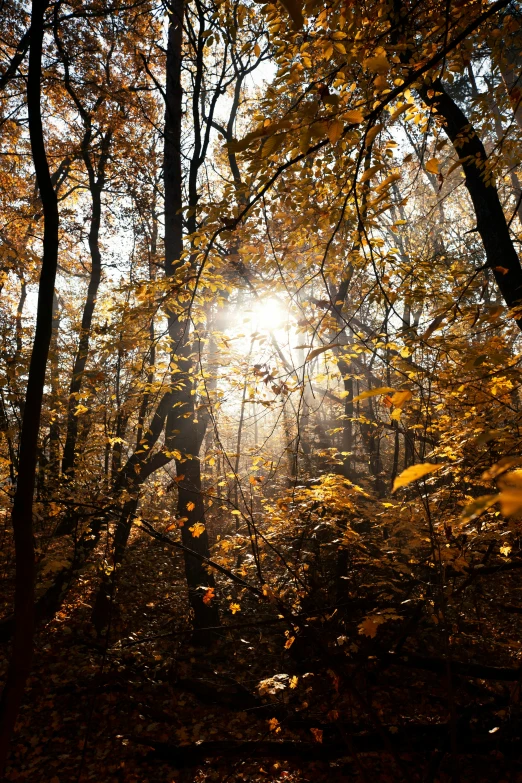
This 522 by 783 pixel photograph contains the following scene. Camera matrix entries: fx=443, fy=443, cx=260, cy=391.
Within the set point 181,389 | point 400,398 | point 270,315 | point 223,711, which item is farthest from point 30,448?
point 223,711

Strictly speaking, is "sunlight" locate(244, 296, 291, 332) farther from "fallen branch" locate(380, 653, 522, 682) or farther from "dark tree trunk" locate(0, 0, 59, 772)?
"fallen branch" locate(380, 653, 522, 682)

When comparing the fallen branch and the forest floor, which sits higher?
the fallen branch

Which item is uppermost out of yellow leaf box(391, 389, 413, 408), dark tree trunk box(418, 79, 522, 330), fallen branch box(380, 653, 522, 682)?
dark tree trunk box(418, 79, 522, 330)

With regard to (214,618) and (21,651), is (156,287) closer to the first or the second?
(21,651)

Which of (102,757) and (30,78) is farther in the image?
(102,757)

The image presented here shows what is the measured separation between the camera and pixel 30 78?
7.04ft

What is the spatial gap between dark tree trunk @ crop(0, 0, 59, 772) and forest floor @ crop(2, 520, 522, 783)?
3.26 ft

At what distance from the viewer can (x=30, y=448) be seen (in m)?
2.02

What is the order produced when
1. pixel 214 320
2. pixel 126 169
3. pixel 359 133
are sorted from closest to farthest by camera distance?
pixel 359 133
pixel 126 169
pixel 214 320

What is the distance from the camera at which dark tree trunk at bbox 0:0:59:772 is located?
1.88m

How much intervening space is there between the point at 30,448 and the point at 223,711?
14.2 feet

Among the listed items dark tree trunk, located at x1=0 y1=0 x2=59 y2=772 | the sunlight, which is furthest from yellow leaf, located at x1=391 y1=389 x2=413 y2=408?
the sunlight

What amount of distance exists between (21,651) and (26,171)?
1332 centimetres

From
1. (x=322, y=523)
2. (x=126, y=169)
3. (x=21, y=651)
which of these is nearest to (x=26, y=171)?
(x=126, y=169)
